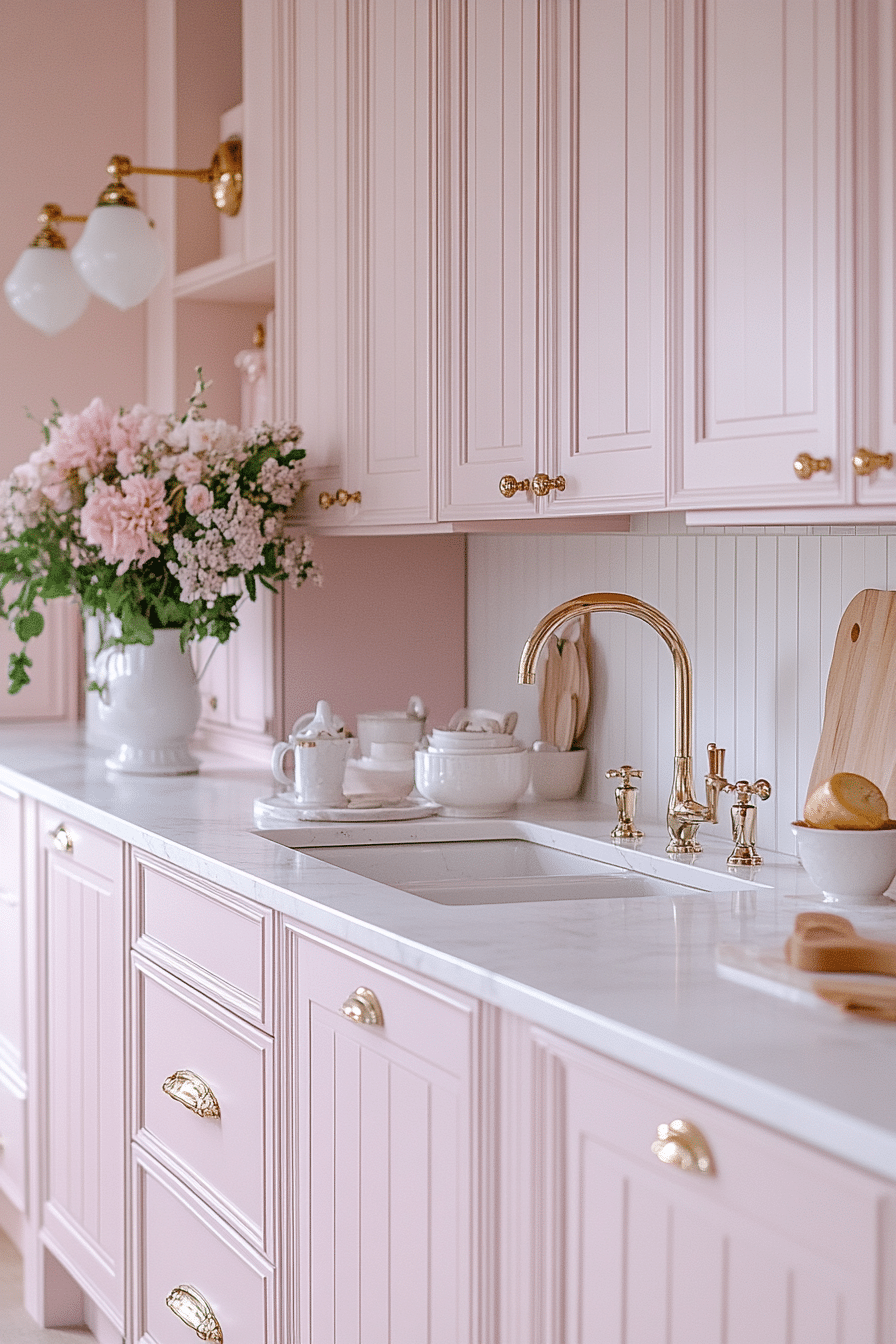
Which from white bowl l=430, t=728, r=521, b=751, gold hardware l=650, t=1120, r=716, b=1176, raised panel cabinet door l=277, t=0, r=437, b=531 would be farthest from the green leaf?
gold hardware l=650, t=1120, r=716, b=1176

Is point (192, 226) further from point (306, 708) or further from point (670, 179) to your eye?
point (670, 179)

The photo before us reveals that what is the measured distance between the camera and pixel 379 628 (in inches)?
115

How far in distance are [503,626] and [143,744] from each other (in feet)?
2.29

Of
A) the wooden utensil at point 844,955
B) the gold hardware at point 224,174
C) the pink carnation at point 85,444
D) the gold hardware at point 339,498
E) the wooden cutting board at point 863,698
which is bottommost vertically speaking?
the wooden utensil at point 844,955

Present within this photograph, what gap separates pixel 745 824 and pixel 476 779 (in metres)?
0.51

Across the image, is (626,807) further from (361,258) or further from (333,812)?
(361,258)

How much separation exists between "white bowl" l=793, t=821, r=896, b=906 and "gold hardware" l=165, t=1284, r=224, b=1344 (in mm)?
1030

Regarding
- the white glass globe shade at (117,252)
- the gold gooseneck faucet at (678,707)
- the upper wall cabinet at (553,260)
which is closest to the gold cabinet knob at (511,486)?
the upper wall cabinet at (553,260)

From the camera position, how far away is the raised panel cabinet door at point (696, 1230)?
1.04 metres

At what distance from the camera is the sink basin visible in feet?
6.58

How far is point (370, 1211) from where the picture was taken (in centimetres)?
162

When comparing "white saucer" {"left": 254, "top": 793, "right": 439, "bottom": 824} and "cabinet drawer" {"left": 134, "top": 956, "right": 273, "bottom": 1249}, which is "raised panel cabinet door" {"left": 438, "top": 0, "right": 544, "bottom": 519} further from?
"cabinet drawer" {"left": 134, "top": 956, "right": 273, "bottom": 1249}

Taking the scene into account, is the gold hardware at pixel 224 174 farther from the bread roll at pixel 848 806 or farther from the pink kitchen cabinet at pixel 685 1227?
the pink kitchen cabinet at pixel 685 1227

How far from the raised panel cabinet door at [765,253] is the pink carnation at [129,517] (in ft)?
3.73
